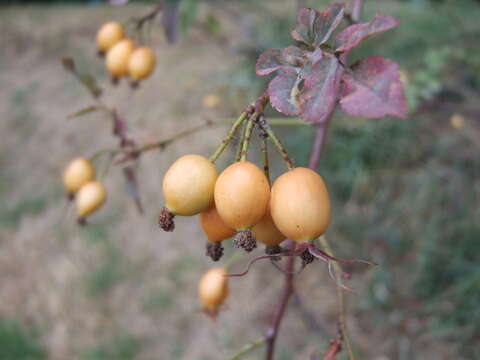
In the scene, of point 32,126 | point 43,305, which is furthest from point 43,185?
point 43,305

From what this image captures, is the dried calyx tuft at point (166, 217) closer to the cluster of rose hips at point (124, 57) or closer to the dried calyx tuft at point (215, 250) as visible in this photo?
the dried calyx tuft at point (215, 250)

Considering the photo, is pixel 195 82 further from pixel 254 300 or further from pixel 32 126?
pixel 254 300

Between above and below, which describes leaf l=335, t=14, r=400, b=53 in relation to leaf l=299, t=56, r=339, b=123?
above

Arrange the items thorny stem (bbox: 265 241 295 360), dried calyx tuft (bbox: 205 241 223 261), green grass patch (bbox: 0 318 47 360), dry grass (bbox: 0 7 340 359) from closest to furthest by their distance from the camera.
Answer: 1. dried calyx tuft (bbox: 205 241 223 261)
2. thorny stem (bbox: 265 241 295 360)
3. green grass patch (bbox: 0 318 47 360)
4. dry grass (bbox: 0 7 340 359)

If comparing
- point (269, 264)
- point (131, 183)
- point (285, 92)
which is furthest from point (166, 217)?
point (269, 264)

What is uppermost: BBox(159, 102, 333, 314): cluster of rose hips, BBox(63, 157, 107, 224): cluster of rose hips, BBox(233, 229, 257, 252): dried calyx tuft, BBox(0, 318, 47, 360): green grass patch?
BBox(159, 102, 333, 314): cluster of rose hips

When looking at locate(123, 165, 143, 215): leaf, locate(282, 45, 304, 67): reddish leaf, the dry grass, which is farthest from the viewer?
the dry grass

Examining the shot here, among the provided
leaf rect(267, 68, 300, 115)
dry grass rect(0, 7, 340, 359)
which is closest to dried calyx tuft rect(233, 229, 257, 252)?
leaf rect(267, 68, 300, 115)

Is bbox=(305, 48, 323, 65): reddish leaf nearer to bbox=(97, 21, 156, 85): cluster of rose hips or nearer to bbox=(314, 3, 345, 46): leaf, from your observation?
bbox=(314, 3, 345, 46): leaf
